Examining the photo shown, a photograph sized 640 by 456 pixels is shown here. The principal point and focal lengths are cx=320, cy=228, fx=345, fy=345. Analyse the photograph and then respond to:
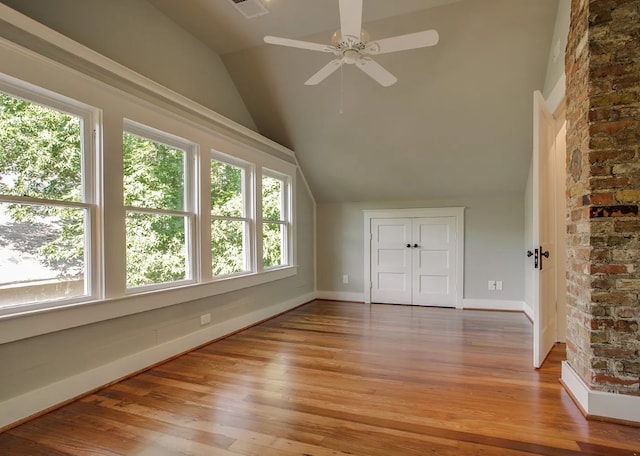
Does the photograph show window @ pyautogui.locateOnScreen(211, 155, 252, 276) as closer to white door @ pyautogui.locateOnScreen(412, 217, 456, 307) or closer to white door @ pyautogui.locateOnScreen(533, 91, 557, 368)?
white door @ pyautogui.locateOnScreen(412, 217, 456, 307)

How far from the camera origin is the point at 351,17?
193 cm

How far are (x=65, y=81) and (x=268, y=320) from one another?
3076 millimetres

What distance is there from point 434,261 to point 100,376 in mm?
4164

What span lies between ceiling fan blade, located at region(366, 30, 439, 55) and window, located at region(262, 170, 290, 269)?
244 cm

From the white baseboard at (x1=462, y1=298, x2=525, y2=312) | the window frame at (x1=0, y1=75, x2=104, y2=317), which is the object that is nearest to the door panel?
the white baseboard at (x1=462, y1=298, x2=525, y2=312)

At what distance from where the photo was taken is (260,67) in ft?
12.4

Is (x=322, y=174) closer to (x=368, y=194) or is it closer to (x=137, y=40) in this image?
(x=368, y=194)

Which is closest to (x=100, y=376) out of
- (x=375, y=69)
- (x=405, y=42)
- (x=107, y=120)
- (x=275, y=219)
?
(x=107, y=120)

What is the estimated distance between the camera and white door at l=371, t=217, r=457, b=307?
4.95 m

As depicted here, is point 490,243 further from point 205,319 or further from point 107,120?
A: point 107,120

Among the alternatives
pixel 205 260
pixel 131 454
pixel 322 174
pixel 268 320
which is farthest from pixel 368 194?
pixel 131 454

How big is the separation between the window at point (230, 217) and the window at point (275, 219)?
35 centimetres

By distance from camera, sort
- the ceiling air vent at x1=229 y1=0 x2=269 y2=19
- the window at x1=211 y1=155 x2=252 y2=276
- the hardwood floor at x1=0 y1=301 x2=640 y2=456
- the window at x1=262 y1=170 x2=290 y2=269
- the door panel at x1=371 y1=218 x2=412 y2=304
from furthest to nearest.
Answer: the door panel at x1=371 y1=218 x2=412 y2=304 → the window at x1=262 y1=170 x2=290 y2=269 → the window at x1=211 y1=155 x2=252 y2=276 → the ceiling air vent at x1=229 y1=0 x2=269 y2=19 → the hardwood floor at x1=0 y1=301 x2=640 y2=456

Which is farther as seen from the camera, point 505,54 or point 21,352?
point 505,54
